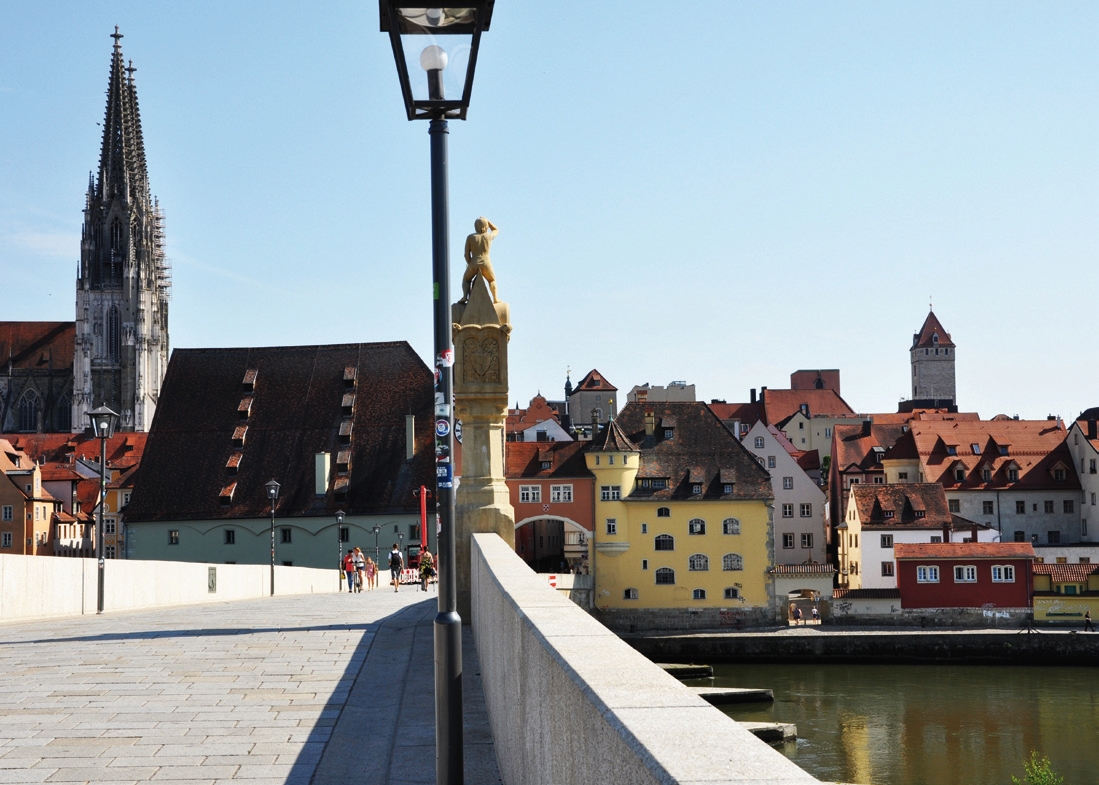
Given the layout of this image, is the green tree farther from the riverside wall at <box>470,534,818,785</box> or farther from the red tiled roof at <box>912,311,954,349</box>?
the red tiled roof at <box>912,311,954,349</box>

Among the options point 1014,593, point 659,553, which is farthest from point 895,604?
point 659,553

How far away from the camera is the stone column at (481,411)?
15.9 m

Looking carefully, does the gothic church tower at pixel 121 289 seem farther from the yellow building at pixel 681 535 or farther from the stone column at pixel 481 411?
the stone column at pixel 481 411

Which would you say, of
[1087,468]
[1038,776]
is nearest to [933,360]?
[1087,468]

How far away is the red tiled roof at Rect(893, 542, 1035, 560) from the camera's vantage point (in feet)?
226

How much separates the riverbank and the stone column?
48978mm

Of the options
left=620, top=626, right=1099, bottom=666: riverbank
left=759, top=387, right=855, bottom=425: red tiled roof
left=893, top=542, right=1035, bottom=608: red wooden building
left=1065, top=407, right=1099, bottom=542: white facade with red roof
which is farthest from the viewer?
left=759, top=387, right=855, bottom=425: red tiled roof

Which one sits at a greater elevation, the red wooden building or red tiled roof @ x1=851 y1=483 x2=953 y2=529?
red tiled roof @ x1=851 y1=483 x2=953 y2=529

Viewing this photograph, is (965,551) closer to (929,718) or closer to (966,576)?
(966,576)

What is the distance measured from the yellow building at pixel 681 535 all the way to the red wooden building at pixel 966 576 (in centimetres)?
764

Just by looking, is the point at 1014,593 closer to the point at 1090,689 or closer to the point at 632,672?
the point at 1090,689

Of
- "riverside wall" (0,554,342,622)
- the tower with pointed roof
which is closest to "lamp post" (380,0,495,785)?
"riverside wall" (0,554,342,622)

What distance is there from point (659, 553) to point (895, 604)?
13.2 metres

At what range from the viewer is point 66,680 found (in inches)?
428
